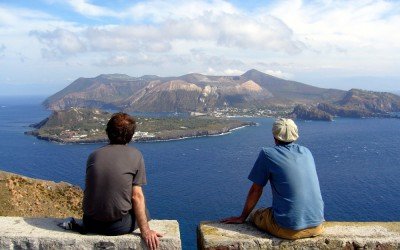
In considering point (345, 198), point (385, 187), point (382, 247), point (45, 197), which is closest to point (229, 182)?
point (345, 198)

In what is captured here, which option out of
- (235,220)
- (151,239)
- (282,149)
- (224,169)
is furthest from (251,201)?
(224,169)

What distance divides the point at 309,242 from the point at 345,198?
5351 centimetres

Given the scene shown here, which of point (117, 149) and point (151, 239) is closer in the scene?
point (151, 239)

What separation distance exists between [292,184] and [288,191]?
9cm

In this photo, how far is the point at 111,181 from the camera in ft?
15.4

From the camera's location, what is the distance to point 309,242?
481 cm

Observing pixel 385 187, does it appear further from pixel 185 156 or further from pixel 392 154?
pixel 185 156

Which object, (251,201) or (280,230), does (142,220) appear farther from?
(280,230)

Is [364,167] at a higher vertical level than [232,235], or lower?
lower

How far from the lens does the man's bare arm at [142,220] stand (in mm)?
4547

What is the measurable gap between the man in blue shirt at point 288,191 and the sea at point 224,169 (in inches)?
1134

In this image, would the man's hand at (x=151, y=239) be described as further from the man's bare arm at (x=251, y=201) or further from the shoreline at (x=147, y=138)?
the shoreline at (x=147, y=138)

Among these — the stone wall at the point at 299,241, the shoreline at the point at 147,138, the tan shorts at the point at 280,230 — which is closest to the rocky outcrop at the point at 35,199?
the stone wall at the point at 299,241

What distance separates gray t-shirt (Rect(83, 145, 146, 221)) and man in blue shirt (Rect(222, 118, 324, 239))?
142 cm
